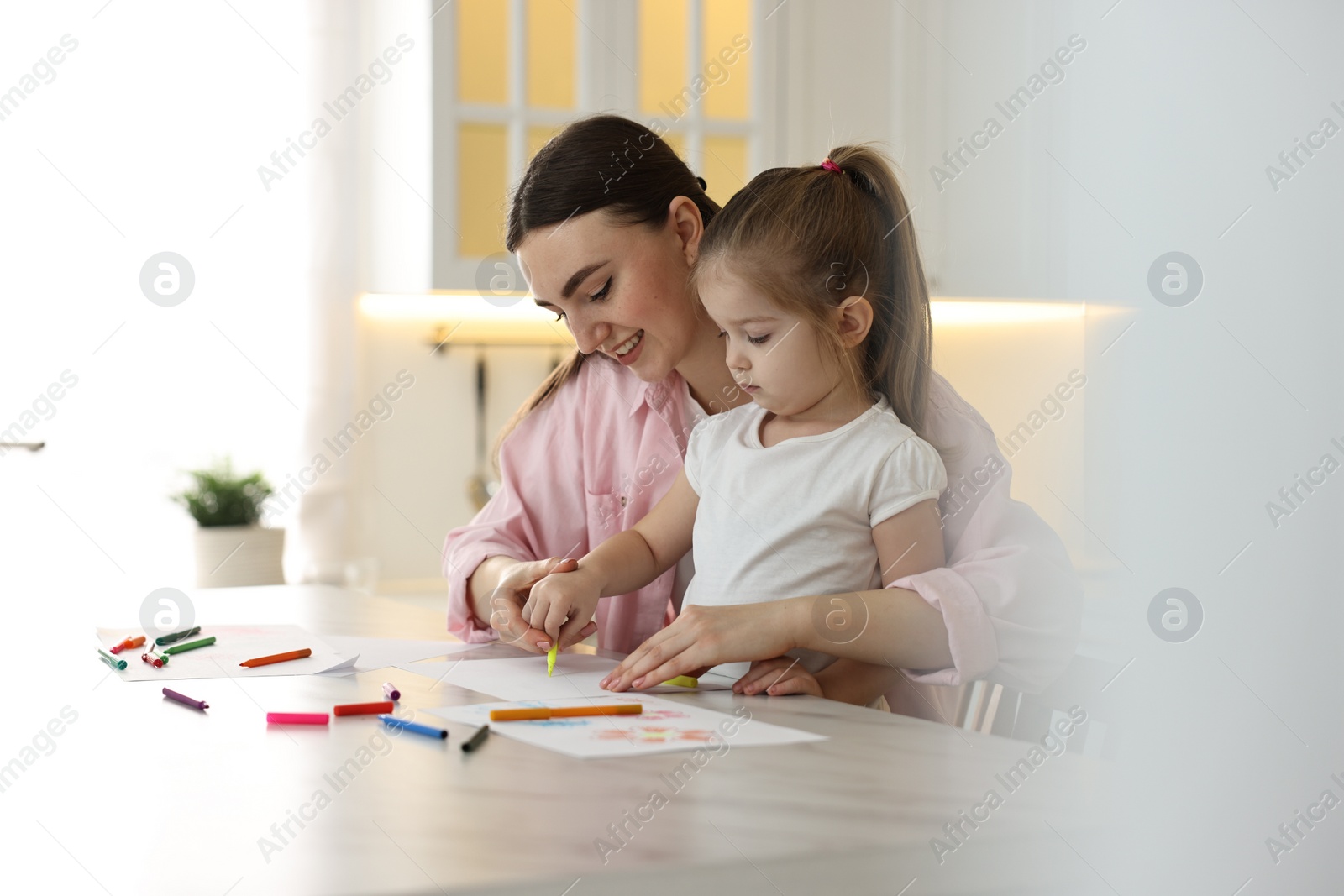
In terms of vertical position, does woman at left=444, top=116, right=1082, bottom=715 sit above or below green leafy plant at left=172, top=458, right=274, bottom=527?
above

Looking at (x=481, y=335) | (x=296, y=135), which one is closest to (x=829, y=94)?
(x=481, y=335)

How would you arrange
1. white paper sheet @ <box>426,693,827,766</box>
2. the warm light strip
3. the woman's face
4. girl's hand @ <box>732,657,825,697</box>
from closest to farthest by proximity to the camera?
white paper sheet @ <box>426,693,827,766</box>
girl's hand @ <box>732,657,825,697</box>
the woman's face
the warm light strip

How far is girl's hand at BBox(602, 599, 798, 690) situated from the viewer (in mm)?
919

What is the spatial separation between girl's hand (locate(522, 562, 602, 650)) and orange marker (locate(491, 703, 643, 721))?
0.69 feet

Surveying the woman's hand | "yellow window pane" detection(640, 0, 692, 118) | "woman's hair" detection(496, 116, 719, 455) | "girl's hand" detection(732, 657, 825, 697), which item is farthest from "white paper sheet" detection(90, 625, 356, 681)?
"yellow window pane" detection(640, 0, 692, 118)

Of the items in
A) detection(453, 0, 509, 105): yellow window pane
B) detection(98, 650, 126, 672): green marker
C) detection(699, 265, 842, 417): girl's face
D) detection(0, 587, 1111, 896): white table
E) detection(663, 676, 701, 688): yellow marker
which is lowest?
detection(98, 650, 126, 672): green marker

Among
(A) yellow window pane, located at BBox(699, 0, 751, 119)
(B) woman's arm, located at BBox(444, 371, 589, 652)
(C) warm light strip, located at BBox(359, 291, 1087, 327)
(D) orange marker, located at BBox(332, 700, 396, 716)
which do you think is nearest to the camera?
(D) orange marker, located at BBox(332, 700, 396, 716)

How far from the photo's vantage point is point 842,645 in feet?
3.11

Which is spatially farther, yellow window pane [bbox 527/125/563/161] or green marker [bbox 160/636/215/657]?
A: yellow window pane [bbox 527/125/563/161]

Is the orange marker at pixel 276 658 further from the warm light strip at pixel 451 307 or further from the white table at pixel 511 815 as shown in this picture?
the warm light strip at pixel 451 307

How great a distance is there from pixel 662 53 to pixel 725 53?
0.45ft

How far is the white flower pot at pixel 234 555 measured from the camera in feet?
7.78

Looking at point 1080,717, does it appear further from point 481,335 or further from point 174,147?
point 174,147

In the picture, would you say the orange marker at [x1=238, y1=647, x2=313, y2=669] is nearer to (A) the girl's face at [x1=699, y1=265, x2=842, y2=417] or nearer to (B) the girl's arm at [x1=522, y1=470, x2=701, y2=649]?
(B) the girl's arm at [x1=522, y1=470, x2=701, y2=649]
